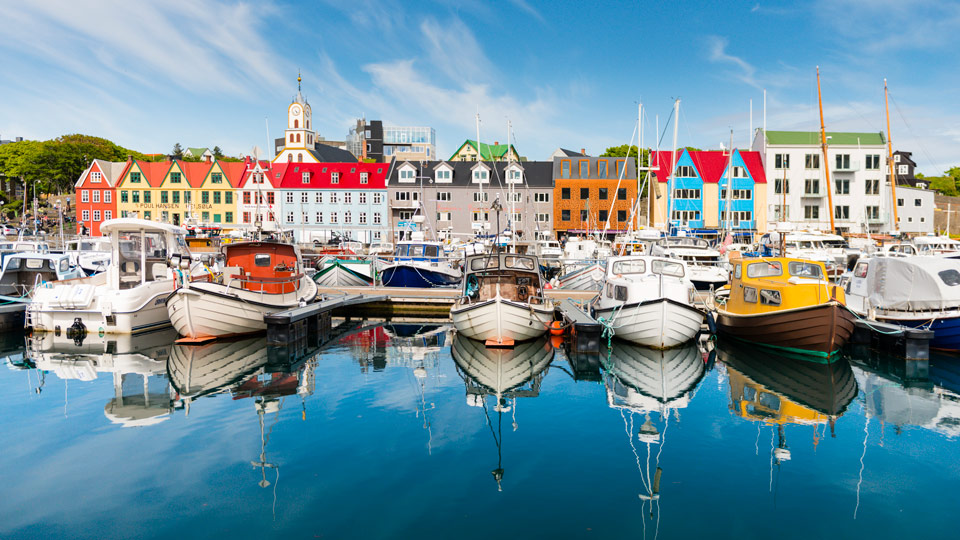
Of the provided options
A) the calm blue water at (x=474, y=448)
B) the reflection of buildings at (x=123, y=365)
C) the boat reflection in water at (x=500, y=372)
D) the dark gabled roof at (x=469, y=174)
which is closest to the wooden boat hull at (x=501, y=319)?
the boat reflection in water at (x=500, y=372)

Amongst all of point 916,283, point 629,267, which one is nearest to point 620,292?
point 629,267

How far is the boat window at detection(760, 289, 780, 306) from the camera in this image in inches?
692

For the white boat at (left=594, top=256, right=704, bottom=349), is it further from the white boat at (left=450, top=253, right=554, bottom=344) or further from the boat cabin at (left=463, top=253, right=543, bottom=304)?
the boat cabin at (left=463, top=253, right=543, bottom=304)

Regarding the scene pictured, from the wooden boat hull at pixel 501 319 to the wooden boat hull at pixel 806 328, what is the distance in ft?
20.0

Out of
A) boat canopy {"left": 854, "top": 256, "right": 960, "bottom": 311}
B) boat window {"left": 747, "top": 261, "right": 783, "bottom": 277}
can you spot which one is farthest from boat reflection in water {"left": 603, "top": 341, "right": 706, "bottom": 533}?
boat canopy {"left": 854, "top": 256, "right": 960, "bottom": 311}

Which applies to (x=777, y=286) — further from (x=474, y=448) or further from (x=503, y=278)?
(x=474, y=448)

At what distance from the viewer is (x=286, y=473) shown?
30.5 ft

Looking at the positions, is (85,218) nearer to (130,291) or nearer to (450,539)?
(130,291)

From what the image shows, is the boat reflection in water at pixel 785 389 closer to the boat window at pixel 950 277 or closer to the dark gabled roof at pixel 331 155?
the boat window at pixel 950 277

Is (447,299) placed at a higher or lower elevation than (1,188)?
lower

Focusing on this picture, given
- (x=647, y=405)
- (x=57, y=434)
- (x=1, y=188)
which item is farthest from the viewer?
(x=1, y=188)

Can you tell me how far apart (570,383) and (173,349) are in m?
11.7

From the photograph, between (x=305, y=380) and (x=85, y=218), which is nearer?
(x=305, y=380)

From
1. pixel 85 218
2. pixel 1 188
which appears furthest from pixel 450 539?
pixel 1 188
